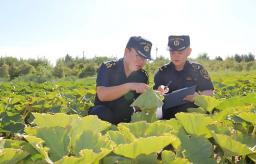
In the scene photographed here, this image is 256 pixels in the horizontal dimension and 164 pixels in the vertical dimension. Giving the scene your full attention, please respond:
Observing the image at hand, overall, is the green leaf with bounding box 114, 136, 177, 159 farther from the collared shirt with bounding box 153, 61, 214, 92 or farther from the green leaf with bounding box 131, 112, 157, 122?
the collared shirt with bounding box 153, 61, 214, 92

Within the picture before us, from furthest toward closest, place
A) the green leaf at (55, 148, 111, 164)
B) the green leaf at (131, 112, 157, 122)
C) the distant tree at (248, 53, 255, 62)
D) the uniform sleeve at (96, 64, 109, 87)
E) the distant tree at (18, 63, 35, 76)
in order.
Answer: the distant tree at (248, 53, 255, 62) < the distant tree at (18, 63, 35, 76) < the uniform sleeve at (96, 64, 109, 87) < the green leaf at (131, 112, 157, 122) < the green leaf at (55, 148, 111, 164)

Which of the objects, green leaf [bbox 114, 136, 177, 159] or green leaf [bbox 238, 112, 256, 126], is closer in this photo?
green leaf [bbox 114, 136, 177, 159]

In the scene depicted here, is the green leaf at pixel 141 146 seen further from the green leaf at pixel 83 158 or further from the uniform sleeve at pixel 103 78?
the uniform sleeve at pixel 103 78

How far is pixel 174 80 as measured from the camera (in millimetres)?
4578

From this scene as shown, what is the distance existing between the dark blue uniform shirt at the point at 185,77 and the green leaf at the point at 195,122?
262 cm

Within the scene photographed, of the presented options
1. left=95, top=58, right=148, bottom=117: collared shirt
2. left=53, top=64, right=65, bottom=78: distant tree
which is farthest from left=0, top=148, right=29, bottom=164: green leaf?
left=53, top=64, right=65, bottom=78: distant tree

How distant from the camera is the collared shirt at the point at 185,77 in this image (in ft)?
14.6

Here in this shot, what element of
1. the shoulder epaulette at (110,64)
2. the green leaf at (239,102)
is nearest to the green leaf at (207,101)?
the green leaf at (239,102)

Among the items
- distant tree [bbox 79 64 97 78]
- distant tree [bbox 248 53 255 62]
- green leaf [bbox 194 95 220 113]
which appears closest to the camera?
green leaf [bbox 194 95 220 113]

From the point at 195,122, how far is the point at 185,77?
281 cm

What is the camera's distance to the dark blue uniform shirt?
4.44 m

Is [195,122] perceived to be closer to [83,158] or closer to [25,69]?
[83,158]

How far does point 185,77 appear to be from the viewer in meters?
4.53

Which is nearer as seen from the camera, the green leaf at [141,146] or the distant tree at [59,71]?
the green leaf at [141,146]
